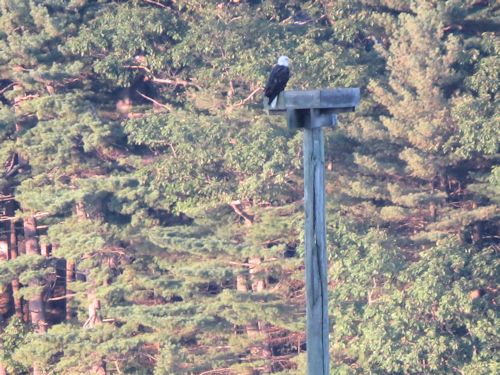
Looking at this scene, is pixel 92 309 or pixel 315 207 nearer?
pixel 315 207

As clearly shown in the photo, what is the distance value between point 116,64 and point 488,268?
6.33 metres

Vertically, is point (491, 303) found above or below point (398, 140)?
below

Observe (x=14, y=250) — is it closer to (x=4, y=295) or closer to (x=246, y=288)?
(x=4, y=295)

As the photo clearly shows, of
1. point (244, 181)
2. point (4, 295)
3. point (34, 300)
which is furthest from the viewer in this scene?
point (4, 295)

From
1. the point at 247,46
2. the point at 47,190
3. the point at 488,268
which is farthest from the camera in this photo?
the point at 47,190

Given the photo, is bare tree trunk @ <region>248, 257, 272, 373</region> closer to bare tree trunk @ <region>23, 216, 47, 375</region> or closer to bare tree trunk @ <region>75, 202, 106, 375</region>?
bare tree trunk @ <region>75, 202, 106, 375</region>

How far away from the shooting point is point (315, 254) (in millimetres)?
4543

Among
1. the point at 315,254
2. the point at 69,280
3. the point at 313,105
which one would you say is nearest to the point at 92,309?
the point at 69,280

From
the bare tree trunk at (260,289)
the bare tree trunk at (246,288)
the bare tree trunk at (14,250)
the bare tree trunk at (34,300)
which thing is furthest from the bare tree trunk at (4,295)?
the bare tree trunk at (260,289)

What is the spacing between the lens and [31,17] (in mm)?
16016

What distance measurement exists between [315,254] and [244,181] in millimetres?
9909

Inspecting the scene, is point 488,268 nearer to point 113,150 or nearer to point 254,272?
point 254,272

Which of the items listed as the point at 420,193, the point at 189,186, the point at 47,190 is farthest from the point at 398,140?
the point at 47,190

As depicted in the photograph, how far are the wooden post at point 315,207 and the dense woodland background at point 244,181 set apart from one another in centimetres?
874
